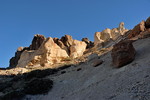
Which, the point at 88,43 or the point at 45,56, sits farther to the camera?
the point at 88,43

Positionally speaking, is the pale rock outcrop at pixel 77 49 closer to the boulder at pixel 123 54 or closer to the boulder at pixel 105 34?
the boulder at pixel 105 34

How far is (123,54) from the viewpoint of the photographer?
12273 mm

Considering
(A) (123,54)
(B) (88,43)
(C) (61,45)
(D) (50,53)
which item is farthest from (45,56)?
(A) (123,54)

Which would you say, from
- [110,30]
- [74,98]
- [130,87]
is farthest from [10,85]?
[110,30]

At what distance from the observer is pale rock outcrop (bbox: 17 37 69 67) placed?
33.1 m

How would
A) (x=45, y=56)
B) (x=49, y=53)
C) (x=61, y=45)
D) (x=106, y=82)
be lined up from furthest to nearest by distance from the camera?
(x=61, y=45)
(x=49, y=53)
(x=45, y=56)
(x=106, y=82)

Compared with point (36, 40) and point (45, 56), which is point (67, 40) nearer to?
point (36, 40)

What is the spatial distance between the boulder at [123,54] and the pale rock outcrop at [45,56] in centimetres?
2010

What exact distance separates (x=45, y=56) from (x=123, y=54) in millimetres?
23048

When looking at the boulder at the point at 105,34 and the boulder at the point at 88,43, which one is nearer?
the boulder at the point at 88,43

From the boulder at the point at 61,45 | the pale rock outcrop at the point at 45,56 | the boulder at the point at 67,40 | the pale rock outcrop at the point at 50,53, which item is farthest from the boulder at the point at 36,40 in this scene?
the pale rock outcrop at the point at 50,53

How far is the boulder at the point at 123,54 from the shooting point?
1206cm

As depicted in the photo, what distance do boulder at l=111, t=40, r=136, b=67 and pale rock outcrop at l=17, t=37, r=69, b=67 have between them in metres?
20.1

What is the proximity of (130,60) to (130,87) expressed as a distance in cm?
441
